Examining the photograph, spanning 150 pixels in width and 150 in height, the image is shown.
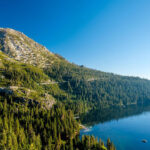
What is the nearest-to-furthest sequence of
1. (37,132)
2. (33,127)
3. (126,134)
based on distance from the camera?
1. (37,132)
2. (33,127)
3. (126,134)

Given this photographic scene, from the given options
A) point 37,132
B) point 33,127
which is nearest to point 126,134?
point 37,132

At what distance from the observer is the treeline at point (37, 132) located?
5918 cm

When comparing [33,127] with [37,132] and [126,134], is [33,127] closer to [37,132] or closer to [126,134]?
[37,132]

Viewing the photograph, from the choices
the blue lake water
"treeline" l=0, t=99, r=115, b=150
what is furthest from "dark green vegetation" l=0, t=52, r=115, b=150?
the blue lake water

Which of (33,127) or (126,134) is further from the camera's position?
(126,134)

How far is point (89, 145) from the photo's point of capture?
65.4 meters

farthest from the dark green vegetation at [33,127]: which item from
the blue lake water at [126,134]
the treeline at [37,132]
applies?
the blue lake water at [126,134]

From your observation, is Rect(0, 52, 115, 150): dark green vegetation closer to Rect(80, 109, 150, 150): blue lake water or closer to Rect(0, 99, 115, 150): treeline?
Rect(0, 99, 115, 150): treeline

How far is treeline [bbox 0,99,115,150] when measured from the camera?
2330 inches

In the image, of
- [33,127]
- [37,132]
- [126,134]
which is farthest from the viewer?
[126,134]

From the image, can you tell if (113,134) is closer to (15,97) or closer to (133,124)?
(133,124)

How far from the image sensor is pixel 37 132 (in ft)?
A: 263

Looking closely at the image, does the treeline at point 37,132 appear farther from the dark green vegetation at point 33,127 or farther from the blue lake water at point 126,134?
the blue lake water at point 126,134

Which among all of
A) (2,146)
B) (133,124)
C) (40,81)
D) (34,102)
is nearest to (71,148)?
(2,146)
